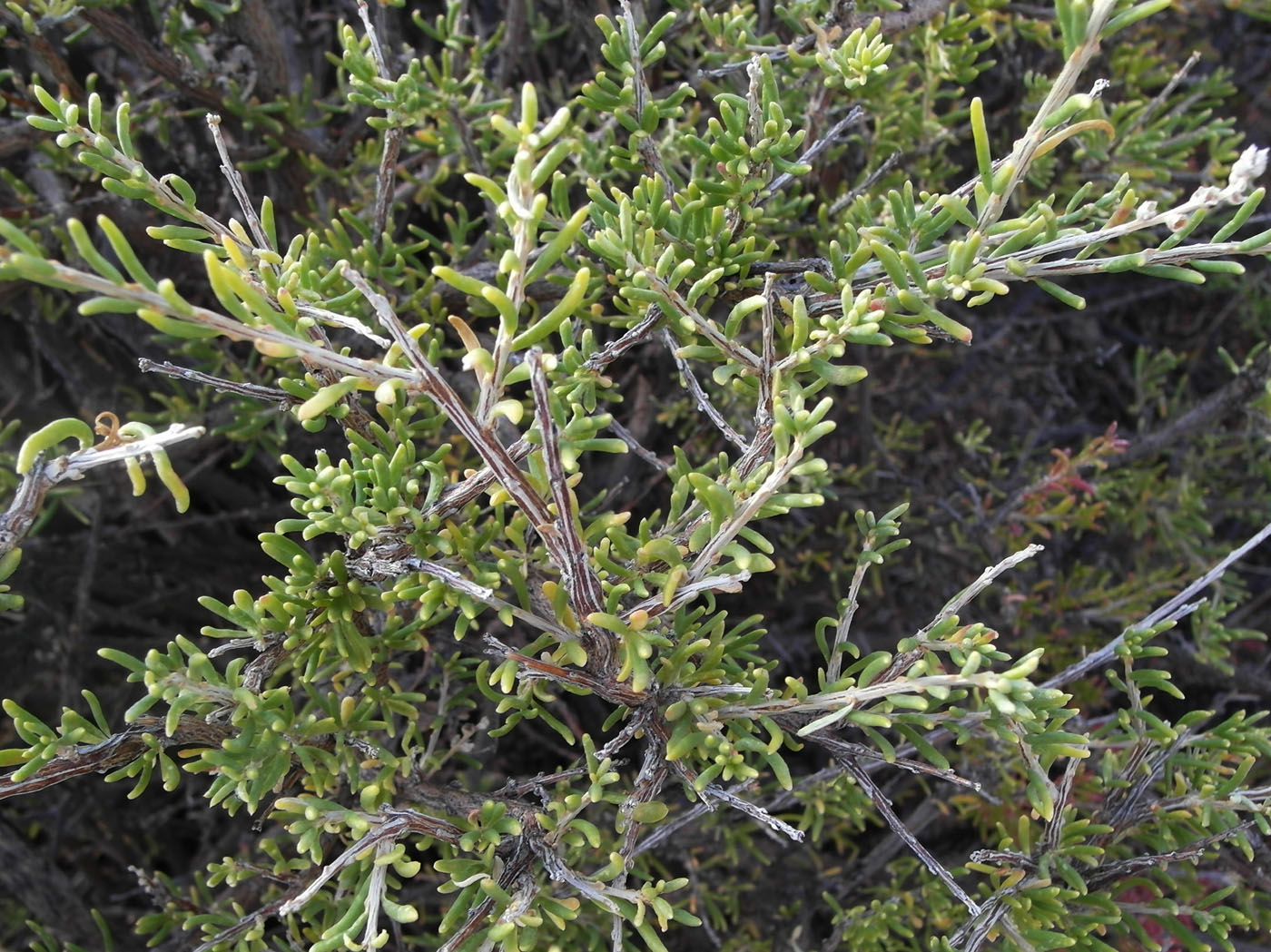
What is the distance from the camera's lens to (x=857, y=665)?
1.27 metres

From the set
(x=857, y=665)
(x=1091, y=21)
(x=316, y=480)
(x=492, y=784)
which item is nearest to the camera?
(x=1091, y=21)

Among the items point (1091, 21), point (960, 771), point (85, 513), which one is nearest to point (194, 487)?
point (85, 513)

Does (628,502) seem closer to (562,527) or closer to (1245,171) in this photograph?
(562,527)

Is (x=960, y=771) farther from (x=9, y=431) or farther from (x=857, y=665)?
(x=9, y=431)

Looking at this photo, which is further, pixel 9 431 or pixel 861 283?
pixel 9 431

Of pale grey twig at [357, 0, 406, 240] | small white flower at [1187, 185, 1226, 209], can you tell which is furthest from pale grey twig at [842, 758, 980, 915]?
pale grey twig at [357, 0, 406, 240]

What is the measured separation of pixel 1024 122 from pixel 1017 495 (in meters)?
0.92

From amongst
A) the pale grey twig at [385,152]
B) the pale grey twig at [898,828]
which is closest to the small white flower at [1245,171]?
the pale grey twig at [898,828]

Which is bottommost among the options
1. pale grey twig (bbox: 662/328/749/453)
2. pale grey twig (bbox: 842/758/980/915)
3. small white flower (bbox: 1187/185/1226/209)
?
pale grey twig (bbox: 842/758/980/915)

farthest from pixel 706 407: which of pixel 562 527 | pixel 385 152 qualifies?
pixel 385 152

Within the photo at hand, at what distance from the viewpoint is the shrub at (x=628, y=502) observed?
3.38ft

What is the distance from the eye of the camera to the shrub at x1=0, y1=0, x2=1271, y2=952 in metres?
1.03

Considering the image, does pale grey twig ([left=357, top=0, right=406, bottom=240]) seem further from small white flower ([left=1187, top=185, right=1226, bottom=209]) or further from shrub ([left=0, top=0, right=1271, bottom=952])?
small white flower ([left=1187, top=185, right=1226, bottom=209])

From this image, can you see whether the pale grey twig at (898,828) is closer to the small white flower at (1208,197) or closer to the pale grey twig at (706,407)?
the pale grey twig at (706,407)
